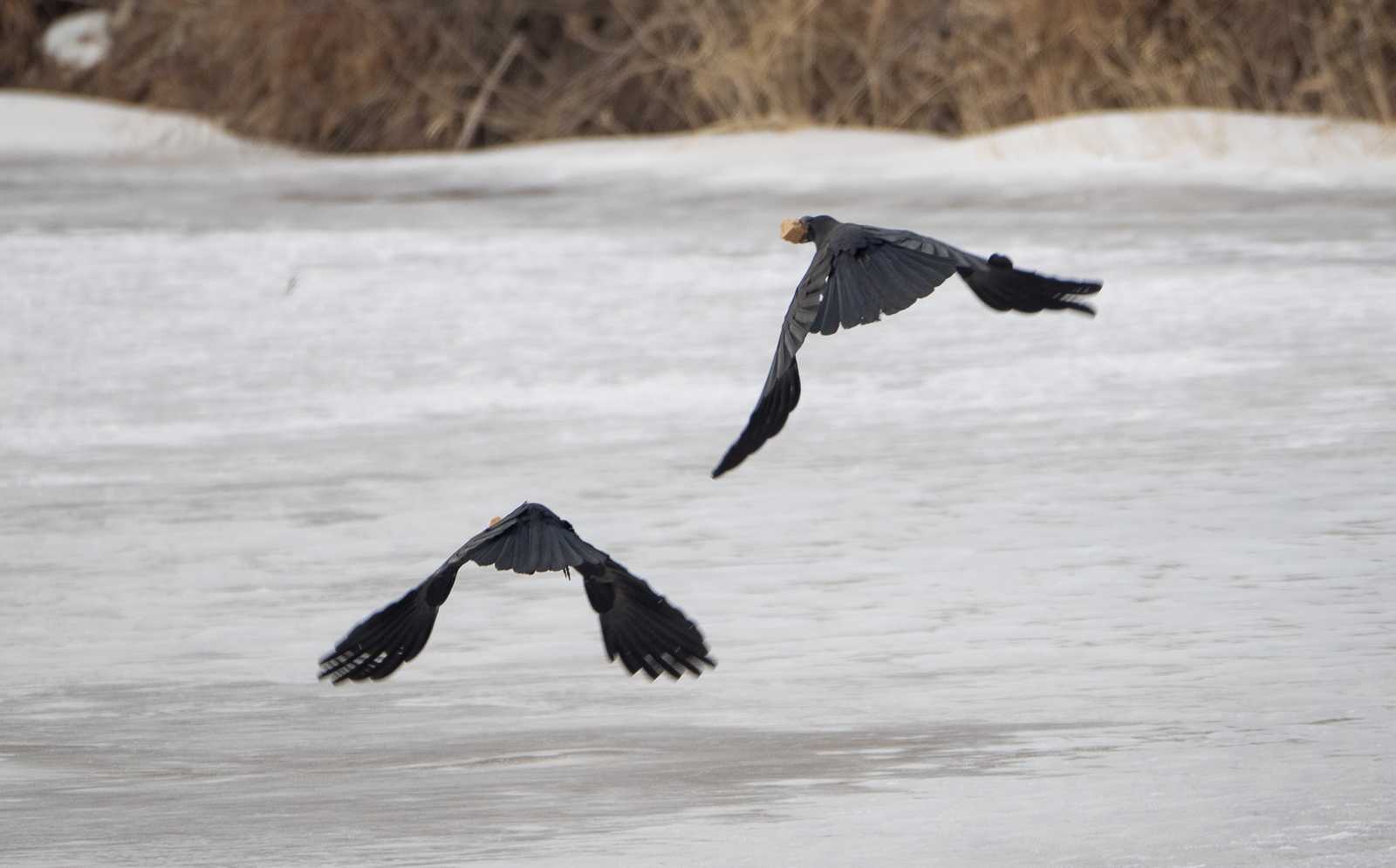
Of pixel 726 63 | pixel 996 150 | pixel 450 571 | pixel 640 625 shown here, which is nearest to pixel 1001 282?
pixel 640 625

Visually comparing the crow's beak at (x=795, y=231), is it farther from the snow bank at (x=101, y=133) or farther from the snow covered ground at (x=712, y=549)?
the snow bank at (x=101, y=133)

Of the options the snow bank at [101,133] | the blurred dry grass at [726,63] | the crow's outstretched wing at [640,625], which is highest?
the crow's outstretched wing at [640,625]

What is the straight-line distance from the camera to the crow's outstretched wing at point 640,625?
A: 257cm

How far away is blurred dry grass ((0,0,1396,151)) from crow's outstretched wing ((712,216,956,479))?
27.1 feet

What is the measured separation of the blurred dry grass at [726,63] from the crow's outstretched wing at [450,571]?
8500 mm

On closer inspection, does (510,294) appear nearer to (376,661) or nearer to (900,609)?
(900,609)

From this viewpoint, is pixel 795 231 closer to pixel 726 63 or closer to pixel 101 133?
pixel 726 63

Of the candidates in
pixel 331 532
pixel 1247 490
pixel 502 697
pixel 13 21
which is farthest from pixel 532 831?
pixel 13 21

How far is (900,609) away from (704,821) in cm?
98

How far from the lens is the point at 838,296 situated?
96.6 inches

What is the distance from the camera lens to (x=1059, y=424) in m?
4.69

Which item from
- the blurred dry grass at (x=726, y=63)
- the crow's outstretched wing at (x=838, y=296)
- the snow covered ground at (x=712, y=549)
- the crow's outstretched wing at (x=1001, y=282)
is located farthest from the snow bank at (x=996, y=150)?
the crow's outstretched wing at (x=838, y=296)

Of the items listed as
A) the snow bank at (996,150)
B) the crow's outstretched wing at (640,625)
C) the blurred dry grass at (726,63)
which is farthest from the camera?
the blurred dry grass at (726,63)

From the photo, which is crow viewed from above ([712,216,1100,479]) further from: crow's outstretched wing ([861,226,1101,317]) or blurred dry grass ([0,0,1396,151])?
blurred dry grass ([0,0,1396,151])
